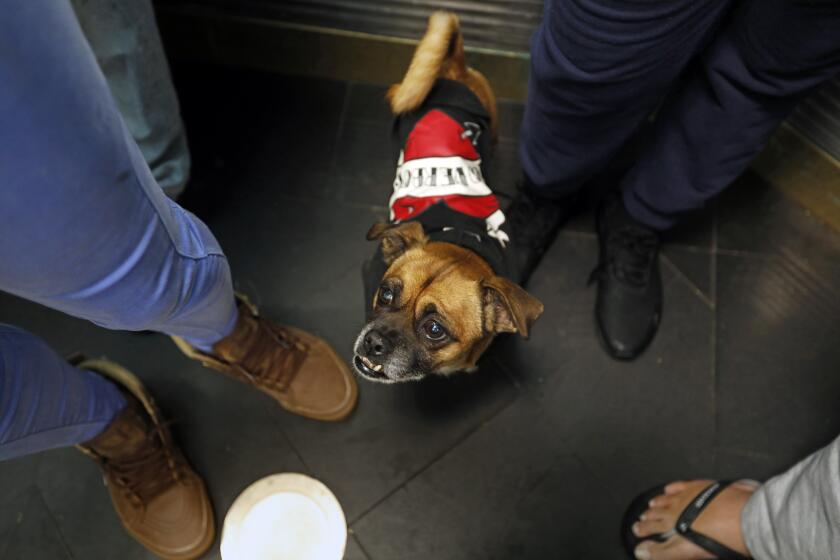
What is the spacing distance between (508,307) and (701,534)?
0.83 m

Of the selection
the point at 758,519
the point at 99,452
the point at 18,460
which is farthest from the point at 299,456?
the point at 758,519

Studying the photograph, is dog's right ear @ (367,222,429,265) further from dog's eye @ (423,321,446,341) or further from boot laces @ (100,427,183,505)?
boot laces @ (100,427,183,505)

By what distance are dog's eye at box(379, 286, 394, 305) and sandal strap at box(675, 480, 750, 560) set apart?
962 millimetres

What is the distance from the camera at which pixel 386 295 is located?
150 cm

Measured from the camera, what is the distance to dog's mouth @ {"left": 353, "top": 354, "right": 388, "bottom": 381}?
1.47 m

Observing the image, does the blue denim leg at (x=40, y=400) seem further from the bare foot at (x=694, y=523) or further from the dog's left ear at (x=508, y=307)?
the bare foot at (x=694, y=523)

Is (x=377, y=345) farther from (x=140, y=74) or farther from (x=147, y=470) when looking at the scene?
(x=140, y=74)

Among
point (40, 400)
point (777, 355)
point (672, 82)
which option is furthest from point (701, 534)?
point (40, 400)

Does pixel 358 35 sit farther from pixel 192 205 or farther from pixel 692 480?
pixel 692 480

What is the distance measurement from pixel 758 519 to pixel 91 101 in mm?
1591

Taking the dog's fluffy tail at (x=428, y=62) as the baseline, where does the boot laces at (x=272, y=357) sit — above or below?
below

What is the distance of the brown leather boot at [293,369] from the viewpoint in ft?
5.35

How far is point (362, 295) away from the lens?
77.6 inches

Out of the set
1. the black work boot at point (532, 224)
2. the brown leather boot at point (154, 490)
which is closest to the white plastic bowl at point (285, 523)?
the brown leather boot at point (154, 490)
